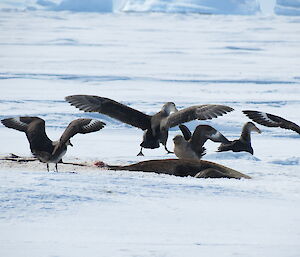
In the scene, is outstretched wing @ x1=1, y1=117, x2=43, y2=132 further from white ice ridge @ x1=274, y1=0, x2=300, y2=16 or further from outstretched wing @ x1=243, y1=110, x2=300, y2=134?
white ice ridge @ x1=274, y1=0, x2=300, y2=16

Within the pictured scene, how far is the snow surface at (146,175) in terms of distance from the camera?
2.70 meters

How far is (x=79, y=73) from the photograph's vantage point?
18.6 m

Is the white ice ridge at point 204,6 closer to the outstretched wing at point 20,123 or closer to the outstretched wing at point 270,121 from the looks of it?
the outstretched wing at point 270,121

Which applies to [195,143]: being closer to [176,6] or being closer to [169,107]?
[169,107]

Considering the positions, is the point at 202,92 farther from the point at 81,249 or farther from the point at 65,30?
the point at 65,30

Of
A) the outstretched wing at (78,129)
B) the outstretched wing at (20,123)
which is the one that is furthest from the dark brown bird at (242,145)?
the outstretched wing at (20,123)

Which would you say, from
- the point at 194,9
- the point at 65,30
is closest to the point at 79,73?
the point at 65,30

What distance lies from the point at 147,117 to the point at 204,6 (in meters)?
60.0

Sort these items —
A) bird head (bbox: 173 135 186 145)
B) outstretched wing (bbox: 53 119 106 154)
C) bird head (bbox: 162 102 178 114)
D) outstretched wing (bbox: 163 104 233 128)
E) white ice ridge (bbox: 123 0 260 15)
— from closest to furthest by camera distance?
1. outstretched wing (bbox: 53 119 106 154)
2. bird head (bbox: 173 135 186 145)
3. outstretched wing (bbox: 163 104 233 128)
4. bird head (bbox: 162 102 178 114)
5. white ice ridge (bbox: 123 0 260 15)

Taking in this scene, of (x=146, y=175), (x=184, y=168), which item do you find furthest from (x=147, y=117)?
(x=146, y=175)

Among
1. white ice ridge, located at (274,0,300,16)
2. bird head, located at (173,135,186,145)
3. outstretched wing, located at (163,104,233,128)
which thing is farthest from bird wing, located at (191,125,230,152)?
white ice ridge, located at (274,0,300,16)

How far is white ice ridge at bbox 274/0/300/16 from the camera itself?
59250mm

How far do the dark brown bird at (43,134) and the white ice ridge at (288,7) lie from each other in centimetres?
5619

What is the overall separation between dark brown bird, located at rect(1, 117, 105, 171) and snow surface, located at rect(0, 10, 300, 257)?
190 millimetres
